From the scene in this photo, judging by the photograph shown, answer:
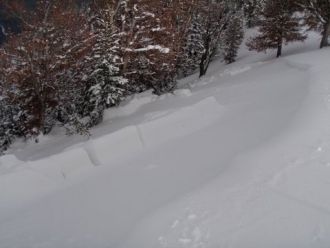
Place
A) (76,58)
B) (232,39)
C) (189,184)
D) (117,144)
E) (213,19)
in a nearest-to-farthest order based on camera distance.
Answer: (189,184), (117,144), (76,58), (213,19), (232,39)

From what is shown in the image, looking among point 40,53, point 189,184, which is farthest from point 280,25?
point 189,184

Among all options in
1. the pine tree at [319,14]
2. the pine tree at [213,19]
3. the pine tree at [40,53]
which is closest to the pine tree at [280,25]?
the pine tree at [319,14]

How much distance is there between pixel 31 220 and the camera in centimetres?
480

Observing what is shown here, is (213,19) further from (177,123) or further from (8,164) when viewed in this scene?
(8,164)

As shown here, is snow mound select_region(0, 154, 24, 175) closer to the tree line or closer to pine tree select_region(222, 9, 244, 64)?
the tree line

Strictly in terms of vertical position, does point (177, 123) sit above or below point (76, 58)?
below

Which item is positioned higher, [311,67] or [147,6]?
[147,6]

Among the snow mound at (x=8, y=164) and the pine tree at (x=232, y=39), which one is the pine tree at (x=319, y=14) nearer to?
the pine tree at (x=232, y=39)

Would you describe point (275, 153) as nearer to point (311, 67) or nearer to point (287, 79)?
point (287, 79)

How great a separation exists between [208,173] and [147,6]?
408 inches

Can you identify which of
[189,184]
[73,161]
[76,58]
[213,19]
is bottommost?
[189,184]

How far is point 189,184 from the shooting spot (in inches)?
205

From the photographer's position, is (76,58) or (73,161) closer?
(73,161)

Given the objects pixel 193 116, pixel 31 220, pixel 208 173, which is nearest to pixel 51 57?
pixel 193 116
